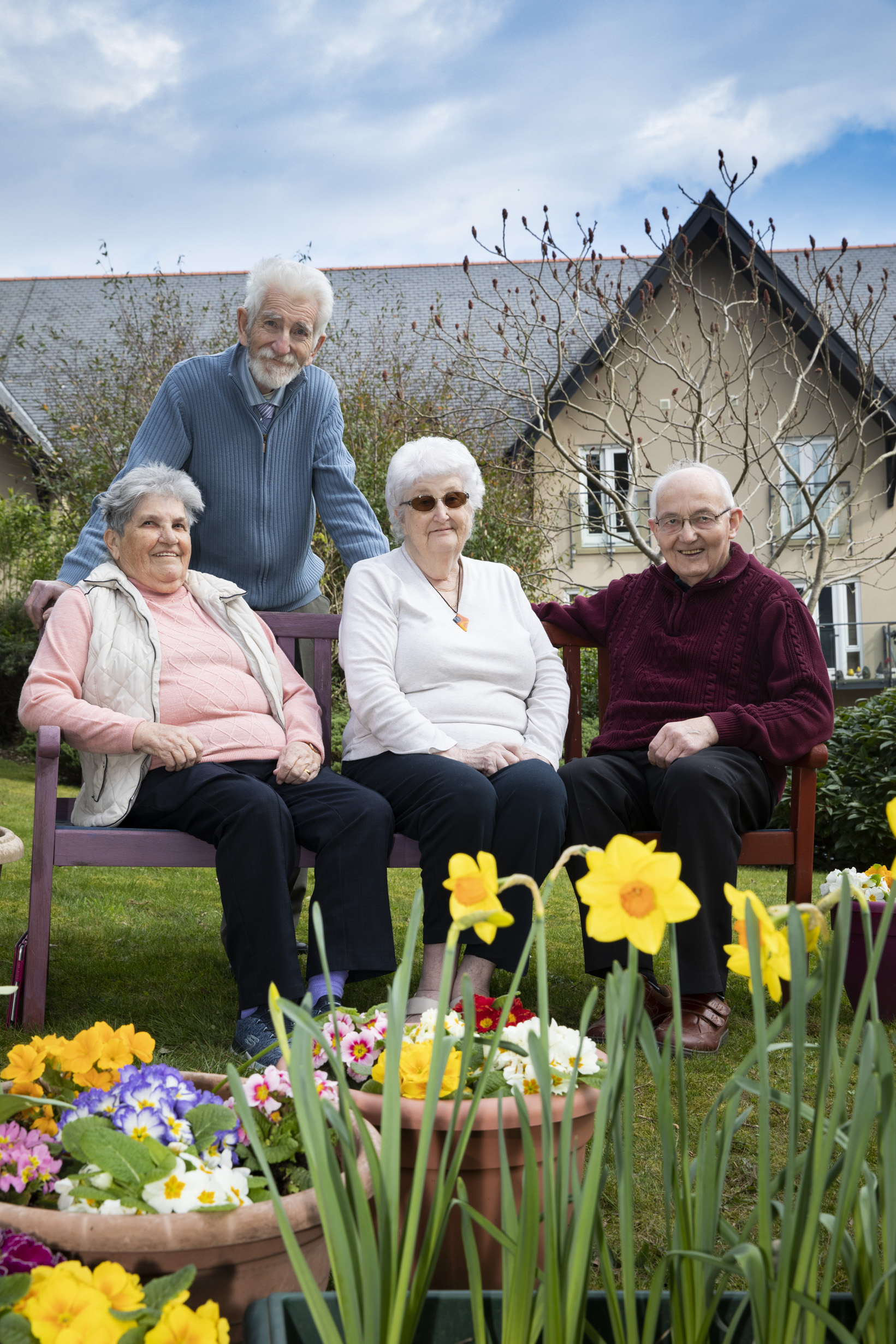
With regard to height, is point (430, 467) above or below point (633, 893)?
above

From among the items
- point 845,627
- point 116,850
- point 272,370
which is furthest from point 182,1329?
point 845,627

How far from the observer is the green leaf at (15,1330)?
0.87 m

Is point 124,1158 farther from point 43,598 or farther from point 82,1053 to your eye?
point 43,598

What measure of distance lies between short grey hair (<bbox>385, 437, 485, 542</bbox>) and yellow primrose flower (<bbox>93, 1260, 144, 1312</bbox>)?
228 centimetres

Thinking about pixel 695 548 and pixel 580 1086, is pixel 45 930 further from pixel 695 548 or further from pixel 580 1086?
pixel 695 548

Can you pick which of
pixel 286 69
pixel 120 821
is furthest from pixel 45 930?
pixel 286 69

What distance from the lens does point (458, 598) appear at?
3074 mm

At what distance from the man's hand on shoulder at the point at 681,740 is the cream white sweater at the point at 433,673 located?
0.88ft

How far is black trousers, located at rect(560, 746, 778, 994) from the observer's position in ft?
8.36

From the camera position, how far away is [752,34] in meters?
8.95

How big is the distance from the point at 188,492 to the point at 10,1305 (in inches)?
90.4

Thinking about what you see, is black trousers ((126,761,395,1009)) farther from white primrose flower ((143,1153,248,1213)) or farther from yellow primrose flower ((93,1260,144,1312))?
yellow primrose flower ((93,1260,144,1312))

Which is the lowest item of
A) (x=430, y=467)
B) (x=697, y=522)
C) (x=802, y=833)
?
(x=802, y=833)

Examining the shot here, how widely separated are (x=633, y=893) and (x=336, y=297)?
15.7 metres
